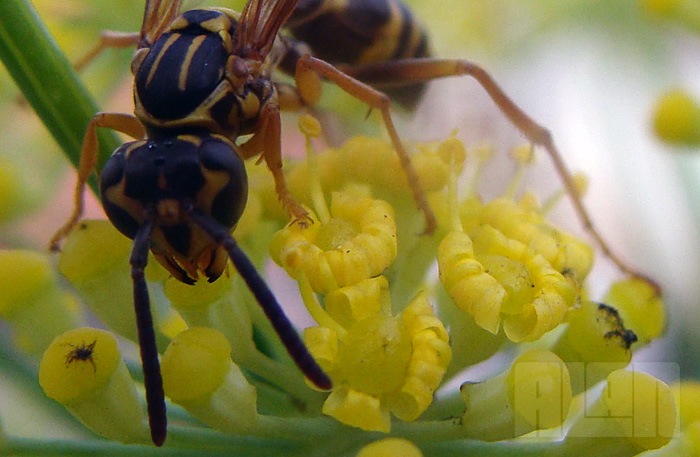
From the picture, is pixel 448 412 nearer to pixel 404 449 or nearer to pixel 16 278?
pixel 404 449

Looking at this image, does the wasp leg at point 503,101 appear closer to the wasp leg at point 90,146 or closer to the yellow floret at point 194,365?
the wasp leg at point 90,146

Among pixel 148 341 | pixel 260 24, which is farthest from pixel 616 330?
pixel 260 24

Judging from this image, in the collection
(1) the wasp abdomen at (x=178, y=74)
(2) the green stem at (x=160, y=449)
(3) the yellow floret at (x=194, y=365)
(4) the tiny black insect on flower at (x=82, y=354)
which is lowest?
(2) the green stem at (x=160, y=449)

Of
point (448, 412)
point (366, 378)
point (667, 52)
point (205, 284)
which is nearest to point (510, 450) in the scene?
point (448, 412)

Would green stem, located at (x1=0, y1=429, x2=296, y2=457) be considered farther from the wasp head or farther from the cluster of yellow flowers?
the wasp head

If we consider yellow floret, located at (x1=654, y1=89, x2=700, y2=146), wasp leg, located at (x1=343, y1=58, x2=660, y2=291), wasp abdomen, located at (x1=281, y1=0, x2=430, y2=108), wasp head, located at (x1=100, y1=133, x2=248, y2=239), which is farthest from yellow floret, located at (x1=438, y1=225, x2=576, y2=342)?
wasp abdomen, located at (x1=281, y1=0, x2=430, y2=108)

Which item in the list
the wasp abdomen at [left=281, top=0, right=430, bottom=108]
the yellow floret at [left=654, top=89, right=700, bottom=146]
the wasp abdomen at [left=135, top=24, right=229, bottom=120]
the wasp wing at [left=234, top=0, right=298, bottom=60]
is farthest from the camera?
the wasp abdomen at [left=281, top=0, right=430, bottom=108]

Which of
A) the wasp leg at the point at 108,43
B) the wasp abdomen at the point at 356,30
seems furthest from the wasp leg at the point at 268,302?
the wasp abdomen at the point at 356,30
